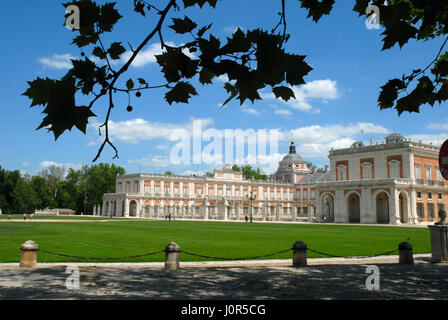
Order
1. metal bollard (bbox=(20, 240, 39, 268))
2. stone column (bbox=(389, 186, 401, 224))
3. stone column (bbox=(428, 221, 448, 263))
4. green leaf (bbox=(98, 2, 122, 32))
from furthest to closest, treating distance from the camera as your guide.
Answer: stone column (bbox=(389, 186, 401, 224)) < stone column (bbox=(428, 221, 448, 263)) < metal bollard (bbox=(20, 240, 39, 268)) < green leaf (bbox=(98, 2, 122, 32))

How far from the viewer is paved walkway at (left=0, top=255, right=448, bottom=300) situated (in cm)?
645

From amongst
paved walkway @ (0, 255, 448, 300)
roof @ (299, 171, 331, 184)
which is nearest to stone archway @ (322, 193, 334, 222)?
roof @ (299, 171, 331, 184)

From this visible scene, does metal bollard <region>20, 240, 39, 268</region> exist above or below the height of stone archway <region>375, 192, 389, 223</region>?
below

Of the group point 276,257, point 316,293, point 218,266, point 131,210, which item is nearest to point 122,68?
point 316,293

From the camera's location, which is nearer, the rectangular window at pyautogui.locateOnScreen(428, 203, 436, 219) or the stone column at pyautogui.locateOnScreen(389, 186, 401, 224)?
the stone column at pyautogui.locateOnScreen(389, 186, 401, 224)

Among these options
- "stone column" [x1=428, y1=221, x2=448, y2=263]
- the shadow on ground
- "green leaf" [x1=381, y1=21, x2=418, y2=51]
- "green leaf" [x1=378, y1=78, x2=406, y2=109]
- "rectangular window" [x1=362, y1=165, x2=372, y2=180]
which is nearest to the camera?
"green leaf" [x1=381, y1=21, x2=418, y2=51]

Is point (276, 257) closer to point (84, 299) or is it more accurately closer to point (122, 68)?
point (84, 299)

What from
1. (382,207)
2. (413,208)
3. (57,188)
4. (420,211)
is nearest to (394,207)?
(413,208)

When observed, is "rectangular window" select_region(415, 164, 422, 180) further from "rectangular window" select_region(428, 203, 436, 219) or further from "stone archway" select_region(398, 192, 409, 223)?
"rectangular window" select_region(428, 203, 436, 219)

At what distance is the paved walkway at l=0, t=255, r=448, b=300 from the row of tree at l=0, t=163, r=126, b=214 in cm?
6567

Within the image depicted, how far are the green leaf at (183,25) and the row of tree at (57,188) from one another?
240 ft

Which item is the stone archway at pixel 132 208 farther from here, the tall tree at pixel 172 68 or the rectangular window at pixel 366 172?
the tall tree at pixel 172 68

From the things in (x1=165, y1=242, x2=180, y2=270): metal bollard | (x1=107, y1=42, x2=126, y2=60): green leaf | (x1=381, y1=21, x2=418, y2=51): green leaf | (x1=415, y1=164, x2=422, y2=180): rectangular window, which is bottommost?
(x1=165, y1=242, x2=180, y2=270): metal bollard

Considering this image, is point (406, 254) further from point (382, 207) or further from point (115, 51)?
point (382, 207)
